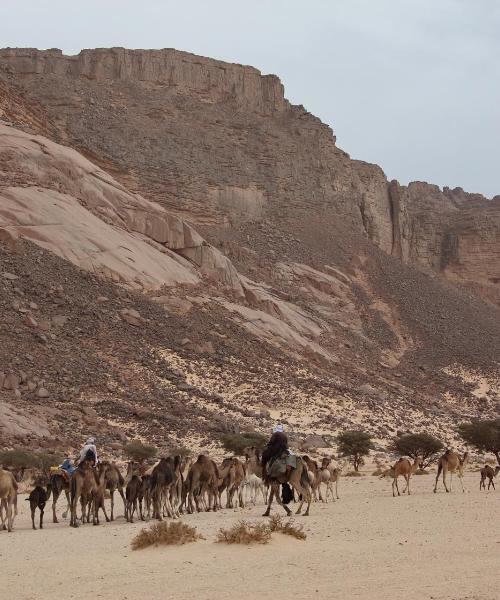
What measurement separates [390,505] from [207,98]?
69708 mm

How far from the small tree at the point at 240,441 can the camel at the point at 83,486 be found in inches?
602

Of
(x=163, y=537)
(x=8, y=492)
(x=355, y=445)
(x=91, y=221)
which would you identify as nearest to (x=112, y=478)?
(x=8, y=492)

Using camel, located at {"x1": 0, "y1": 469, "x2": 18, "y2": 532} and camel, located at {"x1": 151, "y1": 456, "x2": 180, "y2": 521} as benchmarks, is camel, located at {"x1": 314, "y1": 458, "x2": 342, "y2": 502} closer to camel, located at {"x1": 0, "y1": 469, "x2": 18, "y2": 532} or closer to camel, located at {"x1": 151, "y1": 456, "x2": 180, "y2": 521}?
camel, located at {"x1": 151, "y1": 456, "x2": 180, "y2": 521}

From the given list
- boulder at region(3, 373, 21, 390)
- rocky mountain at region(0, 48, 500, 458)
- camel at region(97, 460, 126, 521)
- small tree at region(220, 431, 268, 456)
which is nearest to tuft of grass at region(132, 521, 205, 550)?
camel at region(97, 460, 126, 521)

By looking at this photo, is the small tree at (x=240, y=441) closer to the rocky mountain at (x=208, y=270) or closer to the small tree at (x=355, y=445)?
the rocky mountain at (x=208, y=270)

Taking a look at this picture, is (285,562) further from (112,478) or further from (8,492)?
(112,478)

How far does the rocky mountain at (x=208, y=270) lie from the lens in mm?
40875

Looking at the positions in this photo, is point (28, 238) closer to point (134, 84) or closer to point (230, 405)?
point (230, 405)

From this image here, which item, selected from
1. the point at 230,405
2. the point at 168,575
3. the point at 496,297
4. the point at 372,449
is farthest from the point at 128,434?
the point at 496,297

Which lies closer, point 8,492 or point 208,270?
point 8,492

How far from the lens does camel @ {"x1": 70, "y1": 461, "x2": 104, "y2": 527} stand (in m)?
16.9

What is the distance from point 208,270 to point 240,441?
2565 centimetres

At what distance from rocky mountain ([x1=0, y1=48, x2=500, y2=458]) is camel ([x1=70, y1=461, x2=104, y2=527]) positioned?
1553 cm

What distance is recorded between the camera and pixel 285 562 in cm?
1133
